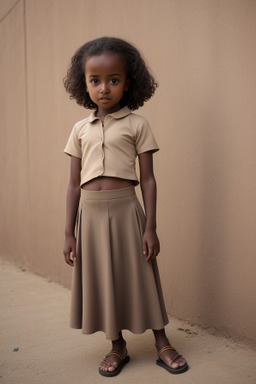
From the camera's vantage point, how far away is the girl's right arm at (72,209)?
223cm

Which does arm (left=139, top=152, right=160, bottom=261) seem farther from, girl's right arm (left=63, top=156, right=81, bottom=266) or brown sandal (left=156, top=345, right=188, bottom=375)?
brown sandal (left=156, top=345, right=188, bottom=375)

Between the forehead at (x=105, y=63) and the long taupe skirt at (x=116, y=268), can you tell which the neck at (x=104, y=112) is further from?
the long taupe skirt at (x=116, y=268)

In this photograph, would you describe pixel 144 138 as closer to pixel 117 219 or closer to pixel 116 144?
pixel 116 144

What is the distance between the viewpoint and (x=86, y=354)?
238cm

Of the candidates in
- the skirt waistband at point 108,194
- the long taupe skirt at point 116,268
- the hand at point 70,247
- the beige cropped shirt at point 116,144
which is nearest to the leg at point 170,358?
the long taupe skirt at point 116,268

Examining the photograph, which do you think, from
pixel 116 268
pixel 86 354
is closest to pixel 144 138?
pixel 116 268

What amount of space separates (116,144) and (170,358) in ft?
3.78

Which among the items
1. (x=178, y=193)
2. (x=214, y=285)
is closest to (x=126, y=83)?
(x=178, y=193)

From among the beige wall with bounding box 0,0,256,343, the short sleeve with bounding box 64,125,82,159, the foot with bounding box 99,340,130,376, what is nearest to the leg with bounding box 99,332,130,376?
the foot with bounding box 99,340,130,376

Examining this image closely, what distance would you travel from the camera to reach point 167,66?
8.81ft

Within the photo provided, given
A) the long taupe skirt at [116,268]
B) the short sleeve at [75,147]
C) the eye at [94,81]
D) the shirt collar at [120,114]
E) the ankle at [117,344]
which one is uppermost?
the eye at [94,81]

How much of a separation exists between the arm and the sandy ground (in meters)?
0.62

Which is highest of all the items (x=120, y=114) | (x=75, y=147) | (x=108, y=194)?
(x=120, y=114)

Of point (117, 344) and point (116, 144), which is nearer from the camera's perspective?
point (116, 144)
